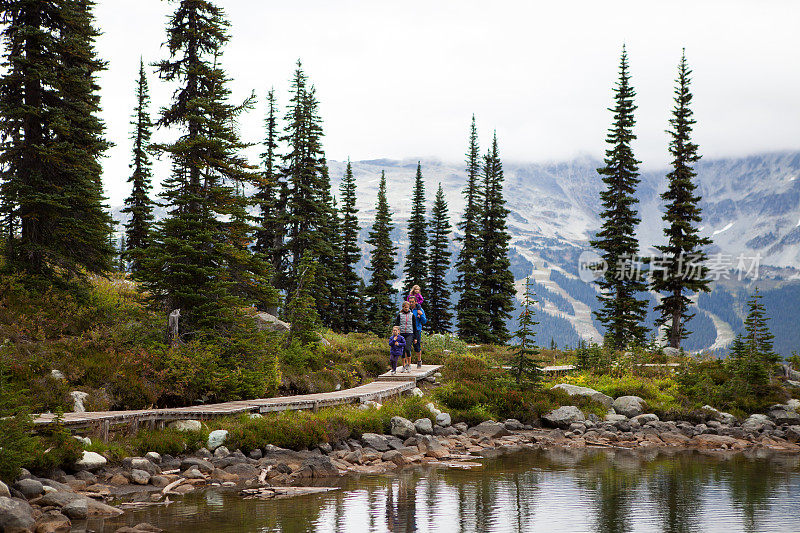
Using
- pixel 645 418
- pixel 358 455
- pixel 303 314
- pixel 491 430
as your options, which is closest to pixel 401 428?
pixel 358 455

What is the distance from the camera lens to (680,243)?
1465 inches

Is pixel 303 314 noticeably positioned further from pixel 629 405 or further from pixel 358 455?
pixel 629 405

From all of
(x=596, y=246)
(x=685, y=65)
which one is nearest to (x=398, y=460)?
(x=596, y=246)

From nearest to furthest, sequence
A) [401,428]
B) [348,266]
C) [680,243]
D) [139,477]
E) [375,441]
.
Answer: [139,477], [375,441], [401,428], [680,243], [348,266]

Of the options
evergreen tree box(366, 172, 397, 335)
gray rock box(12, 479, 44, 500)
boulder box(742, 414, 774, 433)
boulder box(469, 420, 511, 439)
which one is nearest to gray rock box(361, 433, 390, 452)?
boulder box(469, 420, 511, 439)

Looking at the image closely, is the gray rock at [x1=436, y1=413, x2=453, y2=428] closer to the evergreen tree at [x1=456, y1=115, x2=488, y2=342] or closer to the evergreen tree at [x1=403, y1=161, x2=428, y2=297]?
the evergreen tree at [x1=456, y1=115, x2=488, y2=342]

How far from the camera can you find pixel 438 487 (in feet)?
47.3

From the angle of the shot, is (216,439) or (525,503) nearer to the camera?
(525,503)

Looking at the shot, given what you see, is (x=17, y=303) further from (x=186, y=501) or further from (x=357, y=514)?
(x=357, y=514)

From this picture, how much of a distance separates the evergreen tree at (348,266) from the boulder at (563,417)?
31.3 m

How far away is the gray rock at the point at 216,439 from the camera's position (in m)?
15.3

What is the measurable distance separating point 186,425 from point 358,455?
4.45m

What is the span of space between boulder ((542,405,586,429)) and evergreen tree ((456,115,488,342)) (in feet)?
81.6

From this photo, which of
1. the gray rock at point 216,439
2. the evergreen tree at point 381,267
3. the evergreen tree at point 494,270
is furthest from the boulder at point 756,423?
the evergreen tree at point 381,267
